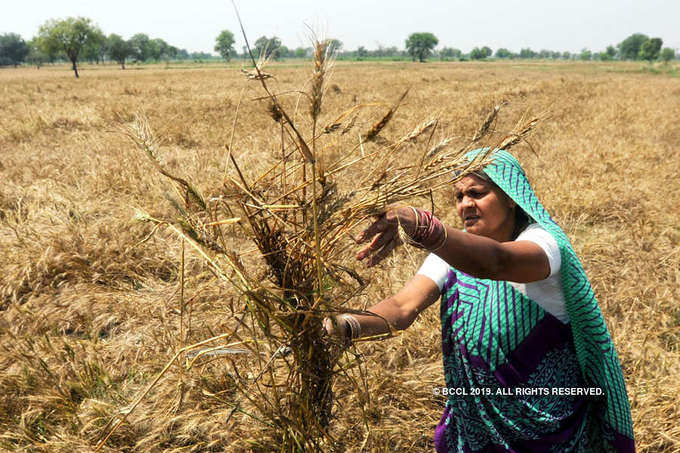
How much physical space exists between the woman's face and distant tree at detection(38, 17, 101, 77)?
2187 inches

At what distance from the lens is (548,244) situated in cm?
129

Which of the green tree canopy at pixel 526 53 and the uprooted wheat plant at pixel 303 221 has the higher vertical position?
the green tree canopy at pixel 526 53

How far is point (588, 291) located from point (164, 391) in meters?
1.98

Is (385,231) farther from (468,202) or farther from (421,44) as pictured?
(421,44)

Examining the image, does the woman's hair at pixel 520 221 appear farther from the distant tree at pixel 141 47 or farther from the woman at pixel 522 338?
the distant tree at pixel 141 47

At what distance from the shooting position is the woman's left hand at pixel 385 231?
100cm

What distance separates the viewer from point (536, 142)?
24.2ft

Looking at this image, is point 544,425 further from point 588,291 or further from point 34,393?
point 34,393

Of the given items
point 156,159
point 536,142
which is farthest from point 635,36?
point 156,159

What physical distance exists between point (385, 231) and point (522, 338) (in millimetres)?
776

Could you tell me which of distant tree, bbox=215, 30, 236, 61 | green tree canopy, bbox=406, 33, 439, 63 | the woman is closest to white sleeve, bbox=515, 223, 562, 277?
the woman

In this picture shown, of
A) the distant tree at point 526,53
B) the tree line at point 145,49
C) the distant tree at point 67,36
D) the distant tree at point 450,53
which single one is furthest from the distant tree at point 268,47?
the distant tree at point 526,53

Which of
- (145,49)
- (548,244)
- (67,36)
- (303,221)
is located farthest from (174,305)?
(145,49)

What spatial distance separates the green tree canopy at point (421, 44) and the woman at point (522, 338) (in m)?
103
